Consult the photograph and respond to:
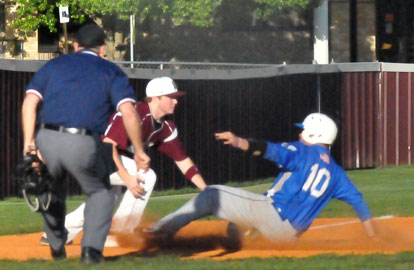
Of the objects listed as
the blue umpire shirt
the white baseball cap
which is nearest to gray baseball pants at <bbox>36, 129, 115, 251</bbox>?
the blue umpire shirt

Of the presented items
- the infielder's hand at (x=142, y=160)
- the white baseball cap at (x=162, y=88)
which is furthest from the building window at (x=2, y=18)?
the infielder's hand at (x=142, y=160)

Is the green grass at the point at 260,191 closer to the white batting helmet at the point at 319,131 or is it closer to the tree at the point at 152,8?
the white batting helmet at the point at 319,131

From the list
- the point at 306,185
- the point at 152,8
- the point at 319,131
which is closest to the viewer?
the point at 306,185

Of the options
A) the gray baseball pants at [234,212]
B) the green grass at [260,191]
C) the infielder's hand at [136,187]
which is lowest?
the green grass at [260,191]

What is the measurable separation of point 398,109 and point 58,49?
19063 millimetres

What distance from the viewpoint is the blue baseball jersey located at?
29.8 ft

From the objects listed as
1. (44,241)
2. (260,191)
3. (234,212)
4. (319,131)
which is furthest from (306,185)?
(260,191)

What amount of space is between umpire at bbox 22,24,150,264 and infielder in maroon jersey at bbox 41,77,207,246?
39.3 inches

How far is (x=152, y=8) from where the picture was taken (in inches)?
1257

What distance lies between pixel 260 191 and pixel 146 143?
8290mm

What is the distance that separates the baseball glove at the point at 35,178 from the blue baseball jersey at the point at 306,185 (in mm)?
1823

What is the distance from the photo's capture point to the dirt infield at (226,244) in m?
9.57

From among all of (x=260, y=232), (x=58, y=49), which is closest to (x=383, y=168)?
(x=260, y=232)

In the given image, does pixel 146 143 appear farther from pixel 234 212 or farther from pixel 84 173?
pixel 84 173
